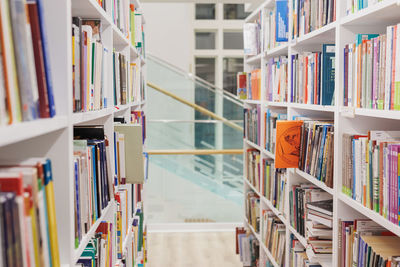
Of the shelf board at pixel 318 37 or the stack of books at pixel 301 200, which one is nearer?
the shelf board at pixel 318 37

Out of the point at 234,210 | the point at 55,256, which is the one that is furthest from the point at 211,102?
the point at 55,256

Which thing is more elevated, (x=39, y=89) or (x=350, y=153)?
(x=39, y=89)

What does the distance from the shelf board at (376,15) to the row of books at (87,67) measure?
963 mm

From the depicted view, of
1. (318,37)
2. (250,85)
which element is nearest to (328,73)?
(318,37)

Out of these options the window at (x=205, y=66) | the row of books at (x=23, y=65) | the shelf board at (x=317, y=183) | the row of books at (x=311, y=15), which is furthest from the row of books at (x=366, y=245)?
the window at (x=205, y=66)

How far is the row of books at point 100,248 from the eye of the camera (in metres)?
1.46

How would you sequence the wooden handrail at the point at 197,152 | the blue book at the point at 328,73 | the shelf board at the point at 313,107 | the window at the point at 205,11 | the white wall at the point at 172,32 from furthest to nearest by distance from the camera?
1. the window at the point at 205,11
2. the white wall at the point at 172,32
3. the wooden handrail at the point at 197,152
4. the blue book at the point at 328,73
5. the shelf board at the point at 313,107

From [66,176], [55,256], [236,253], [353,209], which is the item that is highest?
[66,176]

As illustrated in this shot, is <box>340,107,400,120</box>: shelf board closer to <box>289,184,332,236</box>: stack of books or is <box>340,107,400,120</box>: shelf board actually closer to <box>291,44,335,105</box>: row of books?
<box>291,44,335,105</box>: row of books

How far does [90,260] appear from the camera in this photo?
145cm

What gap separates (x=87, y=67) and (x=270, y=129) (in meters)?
1.99

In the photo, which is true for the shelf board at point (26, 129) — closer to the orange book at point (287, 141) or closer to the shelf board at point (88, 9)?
the shelf board at point (88, 9)

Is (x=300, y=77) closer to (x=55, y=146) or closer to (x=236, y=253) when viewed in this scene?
(x=55, y=146)

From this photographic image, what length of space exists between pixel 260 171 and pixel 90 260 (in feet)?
7.52
